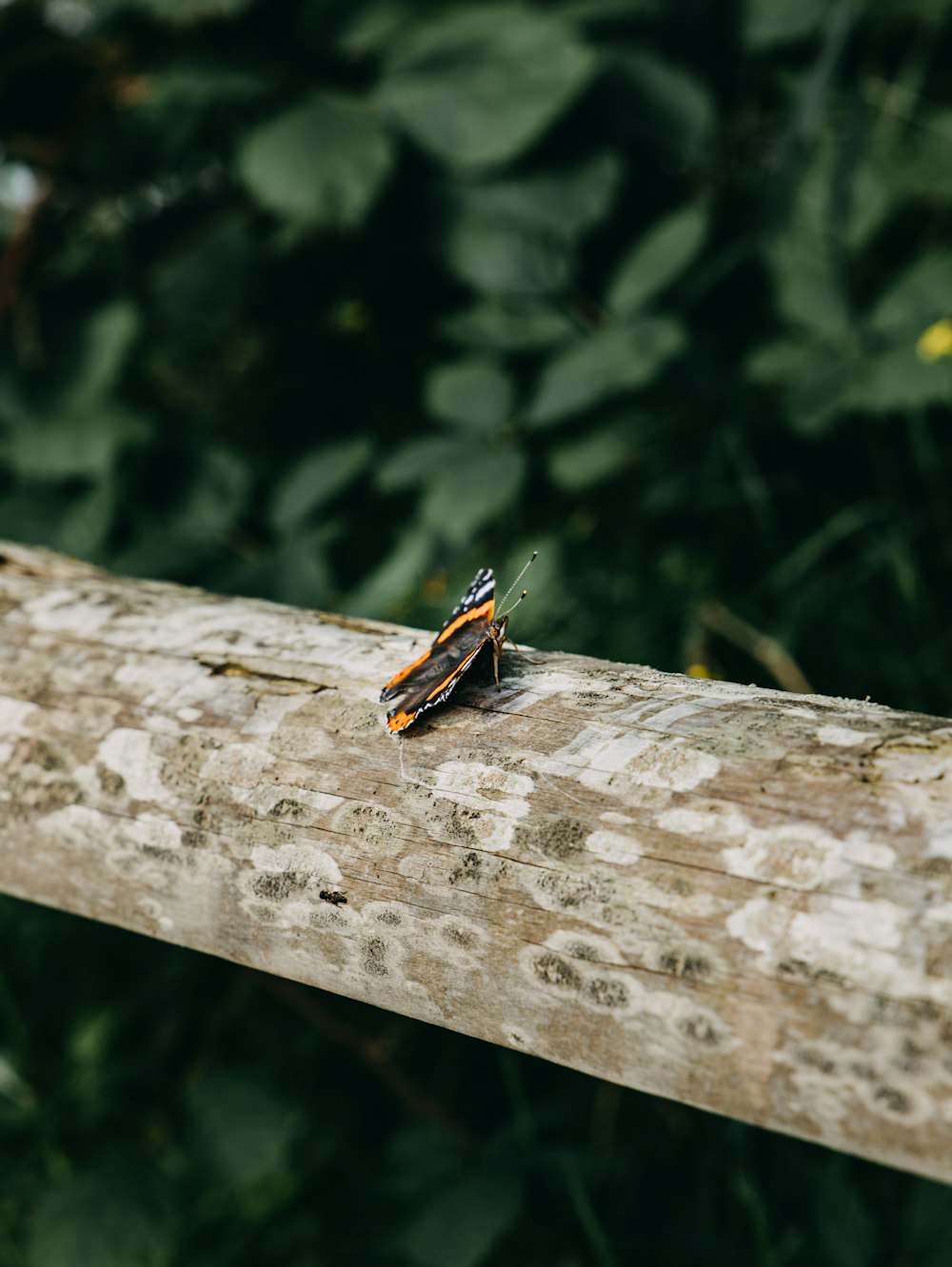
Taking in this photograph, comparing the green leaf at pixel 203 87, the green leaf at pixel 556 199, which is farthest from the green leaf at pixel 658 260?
the green leaf at pixel 203 87

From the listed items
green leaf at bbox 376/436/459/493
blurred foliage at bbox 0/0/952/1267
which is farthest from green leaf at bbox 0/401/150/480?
green leaf at bbox 376/436/459/493

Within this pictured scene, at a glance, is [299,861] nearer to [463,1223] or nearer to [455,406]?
[463,1223]

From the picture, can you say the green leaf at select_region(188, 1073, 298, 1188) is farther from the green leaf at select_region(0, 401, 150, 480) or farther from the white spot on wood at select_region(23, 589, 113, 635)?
the green leaf at select_region(0, 401, 150, 480)

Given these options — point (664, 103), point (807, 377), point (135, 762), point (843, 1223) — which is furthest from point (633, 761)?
point (664, 103)

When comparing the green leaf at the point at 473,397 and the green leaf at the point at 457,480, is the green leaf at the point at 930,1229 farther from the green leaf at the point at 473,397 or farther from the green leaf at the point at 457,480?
the green leaf at the point at 473,397

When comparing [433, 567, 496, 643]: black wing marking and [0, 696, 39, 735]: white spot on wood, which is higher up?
[433, 567, 496, 643]: black wing marking

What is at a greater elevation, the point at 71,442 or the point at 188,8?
the point at 188,8
